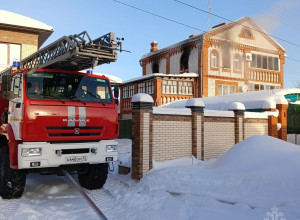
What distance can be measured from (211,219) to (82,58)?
4.12 metres

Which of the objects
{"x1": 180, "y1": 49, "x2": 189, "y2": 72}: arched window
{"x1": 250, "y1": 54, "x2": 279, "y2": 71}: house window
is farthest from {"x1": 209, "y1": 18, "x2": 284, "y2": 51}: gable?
{"x1": 180, "y1": 49, "x2": 189, "y2": 72}: arched window

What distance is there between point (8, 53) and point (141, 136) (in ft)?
37.9

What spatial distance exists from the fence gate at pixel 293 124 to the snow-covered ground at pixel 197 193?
10.4 metres

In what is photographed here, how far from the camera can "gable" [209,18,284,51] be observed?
89.1ft

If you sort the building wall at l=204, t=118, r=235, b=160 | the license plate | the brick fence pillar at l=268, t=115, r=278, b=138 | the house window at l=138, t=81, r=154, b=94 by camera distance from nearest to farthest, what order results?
the license plate < the building wall at l=204, t=118, r=235, b=160 < the brick fence pillar at l=268, t=115, r=278, b=138 < the house window at l=138, t=81, r=154, b=94

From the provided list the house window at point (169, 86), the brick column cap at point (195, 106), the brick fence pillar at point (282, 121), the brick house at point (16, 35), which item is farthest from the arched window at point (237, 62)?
the brick column cap at point (195, 106)

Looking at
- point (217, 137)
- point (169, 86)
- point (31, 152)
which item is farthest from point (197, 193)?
point (169, 86)

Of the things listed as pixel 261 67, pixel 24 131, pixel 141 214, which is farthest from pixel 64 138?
pixel 261 67

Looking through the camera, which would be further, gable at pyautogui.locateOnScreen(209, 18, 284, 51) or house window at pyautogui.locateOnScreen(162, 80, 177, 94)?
gable at pyautogui.locateOnScreen(209, 18, 284, 51)

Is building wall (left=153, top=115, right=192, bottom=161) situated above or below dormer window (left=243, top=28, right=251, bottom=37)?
below

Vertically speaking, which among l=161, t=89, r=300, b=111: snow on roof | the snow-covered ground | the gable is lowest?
the snow-covered ground

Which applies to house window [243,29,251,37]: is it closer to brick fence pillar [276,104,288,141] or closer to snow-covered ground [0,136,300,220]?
brick fence pillar [276,104,288,141]

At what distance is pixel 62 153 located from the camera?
6.06 m

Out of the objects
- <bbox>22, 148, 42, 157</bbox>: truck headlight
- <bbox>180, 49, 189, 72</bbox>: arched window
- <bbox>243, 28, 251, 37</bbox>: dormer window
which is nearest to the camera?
<bbox>22, 148, 42, 157</bbox>: truck headlight
